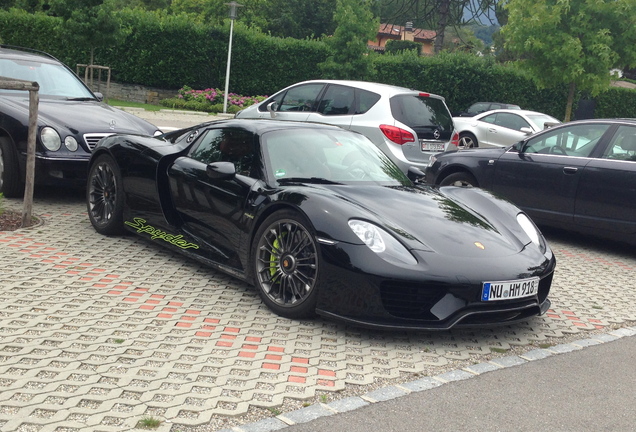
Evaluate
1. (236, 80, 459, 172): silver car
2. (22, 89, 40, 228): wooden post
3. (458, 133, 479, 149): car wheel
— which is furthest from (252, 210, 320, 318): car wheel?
(458, 133, 479, 149): car wheel

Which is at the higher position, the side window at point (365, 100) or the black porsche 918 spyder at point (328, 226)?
the side window at point (365, 100)

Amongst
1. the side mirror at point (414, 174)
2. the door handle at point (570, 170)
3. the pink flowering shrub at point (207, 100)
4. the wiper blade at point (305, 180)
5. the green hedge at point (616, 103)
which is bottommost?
the wiper blade at point (305, 180)

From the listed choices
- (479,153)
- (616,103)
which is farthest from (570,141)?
(616,103)

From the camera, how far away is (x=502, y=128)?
19.7 metres

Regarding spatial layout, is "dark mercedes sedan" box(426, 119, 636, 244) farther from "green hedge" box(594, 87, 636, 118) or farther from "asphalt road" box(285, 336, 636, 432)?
"green hedge" box(594, 87, 636, 118)

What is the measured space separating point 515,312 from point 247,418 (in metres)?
2.33

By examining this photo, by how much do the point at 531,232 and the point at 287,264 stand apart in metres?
2.05

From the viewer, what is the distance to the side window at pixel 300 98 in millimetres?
12602

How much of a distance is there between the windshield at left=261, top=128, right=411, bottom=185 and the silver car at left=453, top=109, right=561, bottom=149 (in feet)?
43.0

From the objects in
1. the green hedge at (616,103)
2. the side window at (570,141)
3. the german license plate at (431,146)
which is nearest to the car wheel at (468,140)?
the german license plate at (431,146)

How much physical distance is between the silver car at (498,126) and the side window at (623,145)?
10.5m

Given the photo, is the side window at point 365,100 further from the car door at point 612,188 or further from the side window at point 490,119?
the side window at point 490,119

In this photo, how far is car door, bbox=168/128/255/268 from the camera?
580 centimetres

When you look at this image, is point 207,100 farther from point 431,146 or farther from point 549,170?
point 549,170
